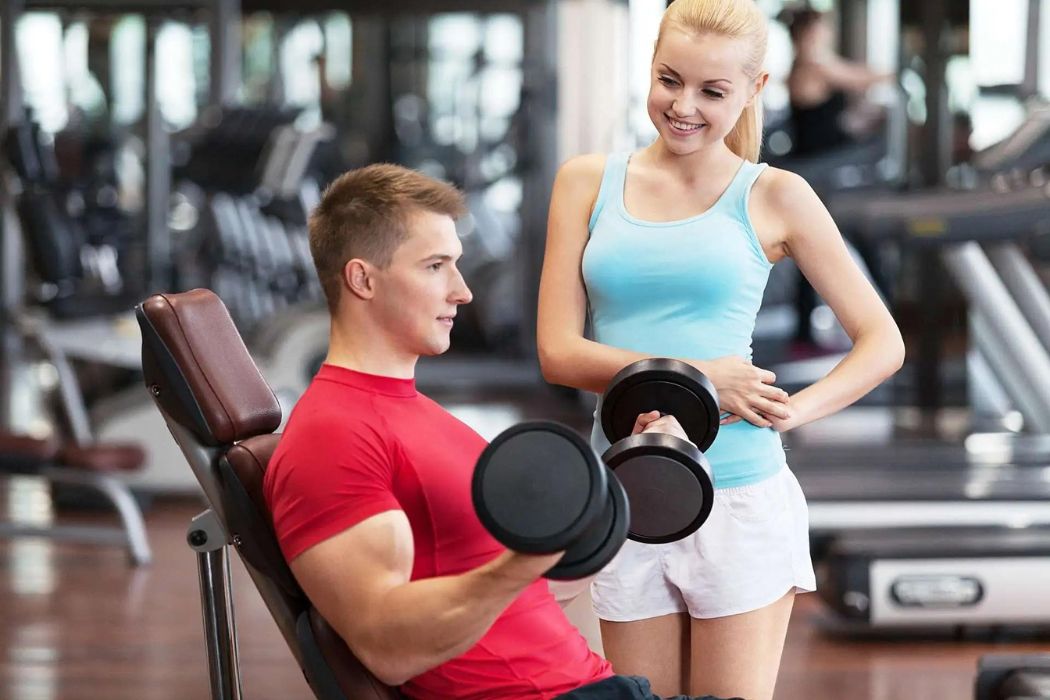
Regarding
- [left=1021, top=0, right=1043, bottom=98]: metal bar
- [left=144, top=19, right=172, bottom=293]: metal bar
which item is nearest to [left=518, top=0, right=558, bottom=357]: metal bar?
[left=144, top=19, right=172, bottom=293]: metal bar

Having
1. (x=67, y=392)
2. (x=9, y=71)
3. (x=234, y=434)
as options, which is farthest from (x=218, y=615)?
(x=9, y=71)

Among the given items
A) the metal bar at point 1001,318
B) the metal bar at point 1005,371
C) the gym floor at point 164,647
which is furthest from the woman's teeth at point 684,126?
the metal bar at point 1005,371

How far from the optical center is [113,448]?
454 cm

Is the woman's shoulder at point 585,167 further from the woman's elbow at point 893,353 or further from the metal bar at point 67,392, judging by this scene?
the metal bar at point 67,392

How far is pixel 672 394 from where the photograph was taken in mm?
1553

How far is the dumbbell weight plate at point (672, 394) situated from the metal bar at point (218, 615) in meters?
0.52

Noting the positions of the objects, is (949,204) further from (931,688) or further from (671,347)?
(671,347)

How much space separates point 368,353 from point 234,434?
230 millimetres

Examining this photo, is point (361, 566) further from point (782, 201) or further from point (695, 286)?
point (782, 201)

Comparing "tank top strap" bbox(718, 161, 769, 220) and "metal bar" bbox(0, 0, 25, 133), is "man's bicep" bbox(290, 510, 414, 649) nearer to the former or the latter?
"tank top strap" bbox(718, 161, 769, 220)

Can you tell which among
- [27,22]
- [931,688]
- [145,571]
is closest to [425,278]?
[931,688]

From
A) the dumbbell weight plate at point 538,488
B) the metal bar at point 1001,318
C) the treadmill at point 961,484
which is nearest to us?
the dumbbell weight plate at point 538,488

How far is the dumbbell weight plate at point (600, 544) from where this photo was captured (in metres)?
1.24

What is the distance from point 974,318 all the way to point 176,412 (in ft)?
13.6
